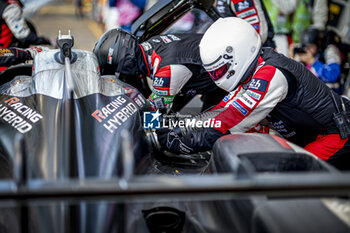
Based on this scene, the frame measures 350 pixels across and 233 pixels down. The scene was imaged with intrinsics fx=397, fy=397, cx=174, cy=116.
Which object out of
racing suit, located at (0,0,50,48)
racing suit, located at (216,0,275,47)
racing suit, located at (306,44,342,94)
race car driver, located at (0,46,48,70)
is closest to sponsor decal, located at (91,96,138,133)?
race car driver, located at (0,46,48,70)

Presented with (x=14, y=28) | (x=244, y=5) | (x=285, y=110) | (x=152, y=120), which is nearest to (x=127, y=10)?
(x=14, y=28)

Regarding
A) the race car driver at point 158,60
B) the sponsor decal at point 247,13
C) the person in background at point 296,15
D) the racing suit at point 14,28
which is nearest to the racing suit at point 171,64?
the race car driver at point 158,60

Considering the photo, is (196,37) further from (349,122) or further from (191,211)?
(191,211)

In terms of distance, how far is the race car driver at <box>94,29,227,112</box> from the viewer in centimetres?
269

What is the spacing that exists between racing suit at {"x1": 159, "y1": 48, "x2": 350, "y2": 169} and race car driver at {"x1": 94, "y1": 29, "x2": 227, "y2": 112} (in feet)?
1.55

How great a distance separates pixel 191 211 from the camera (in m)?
1.66

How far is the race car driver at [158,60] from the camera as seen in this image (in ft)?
8.82

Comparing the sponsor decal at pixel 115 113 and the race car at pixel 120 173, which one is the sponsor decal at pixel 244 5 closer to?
the race car at pixel 120 173

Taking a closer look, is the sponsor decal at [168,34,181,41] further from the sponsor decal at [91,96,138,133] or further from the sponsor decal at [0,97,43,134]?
the sponsor decal at [0,97,43,134]

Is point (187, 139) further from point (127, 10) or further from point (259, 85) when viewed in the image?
point (127, 10)

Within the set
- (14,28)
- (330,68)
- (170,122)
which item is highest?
(170,122)

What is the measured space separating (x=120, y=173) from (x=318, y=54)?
153 inches

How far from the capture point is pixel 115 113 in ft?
6.34

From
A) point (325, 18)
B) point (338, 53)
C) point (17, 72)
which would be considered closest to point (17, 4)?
point (17, 72)
